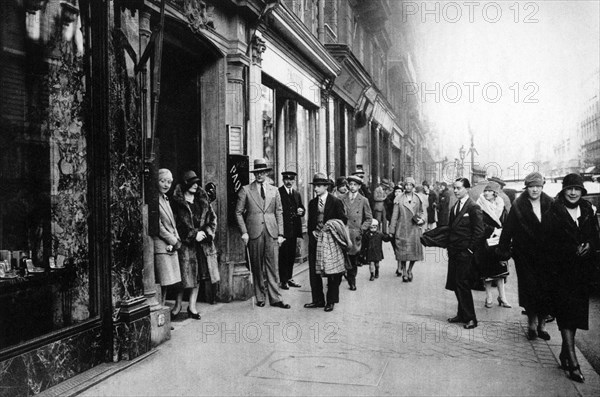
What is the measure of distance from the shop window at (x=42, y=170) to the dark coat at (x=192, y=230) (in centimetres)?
203

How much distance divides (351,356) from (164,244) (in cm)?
260

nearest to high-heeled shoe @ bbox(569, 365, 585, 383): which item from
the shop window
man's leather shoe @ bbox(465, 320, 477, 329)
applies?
man's leather shoe @ bbox(465, 320, 477, 329)

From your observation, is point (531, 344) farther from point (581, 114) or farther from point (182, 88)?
point (581, 114)

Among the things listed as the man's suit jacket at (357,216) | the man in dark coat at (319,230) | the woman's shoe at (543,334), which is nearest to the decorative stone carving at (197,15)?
the man in dark coat at (319,230)

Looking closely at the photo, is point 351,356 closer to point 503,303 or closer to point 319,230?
point 319,230

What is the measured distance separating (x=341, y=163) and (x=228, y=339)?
12.1m

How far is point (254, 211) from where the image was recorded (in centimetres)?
883

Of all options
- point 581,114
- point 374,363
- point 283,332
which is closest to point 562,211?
point 374,363

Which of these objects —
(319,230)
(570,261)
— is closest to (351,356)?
(570,261)

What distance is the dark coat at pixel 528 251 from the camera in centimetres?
612

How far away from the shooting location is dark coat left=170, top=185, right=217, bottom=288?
7.80 m

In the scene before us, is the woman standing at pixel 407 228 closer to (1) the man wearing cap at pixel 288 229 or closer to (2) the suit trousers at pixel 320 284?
(1) the man wearing cap at pixel 288 229

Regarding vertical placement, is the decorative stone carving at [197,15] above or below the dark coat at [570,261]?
above

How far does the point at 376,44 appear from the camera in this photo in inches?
1088
